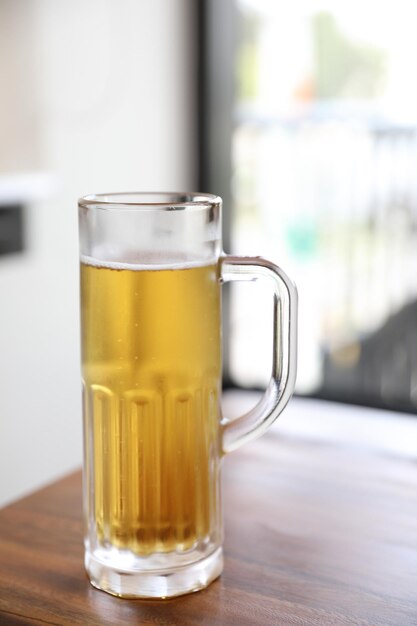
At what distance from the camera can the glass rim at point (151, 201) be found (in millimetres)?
748

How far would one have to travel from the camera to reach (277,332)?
799mm

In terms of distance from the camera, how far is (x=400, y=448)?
3.93ft

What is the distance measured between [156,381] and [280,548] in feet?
0.81

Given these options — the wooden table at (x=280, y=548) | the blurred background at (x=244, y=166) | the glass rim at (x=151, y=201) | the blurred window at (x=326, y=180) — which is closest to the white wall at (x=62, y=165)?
the blurred background at (x=244, y=166)

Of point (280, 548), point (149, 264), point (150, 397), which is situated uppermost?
point (149, 264)

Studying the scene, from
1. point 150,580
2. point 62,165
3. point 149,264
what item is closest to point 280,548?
point 150,580

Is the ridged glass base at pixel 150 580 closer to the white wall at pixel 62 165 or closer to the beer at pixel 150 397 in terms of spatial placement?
the beer at pixel 150 397

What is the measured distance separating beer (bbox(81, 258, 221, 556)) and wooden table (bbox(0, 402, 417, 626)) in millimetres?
57

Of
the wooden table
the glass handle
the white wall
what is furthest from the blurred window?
the glass handle

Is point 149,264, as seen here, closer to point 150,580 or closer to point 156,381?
point 156,381

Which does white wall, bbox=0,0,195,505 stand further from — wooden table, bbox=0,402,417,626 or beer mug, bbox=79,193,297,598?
beer mug, bbox=79,193,297,598

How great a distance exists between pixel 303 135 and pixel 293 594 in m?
2.38

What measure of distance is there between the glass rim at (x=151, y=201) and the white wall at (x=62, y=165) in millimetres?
1301

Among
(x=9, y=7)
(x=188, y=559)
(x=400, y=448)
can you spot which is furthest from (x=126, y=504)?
(x=9, y=7)
